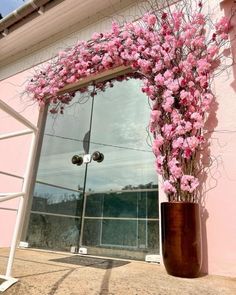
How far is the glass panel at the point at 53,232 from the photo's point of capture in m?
2.14

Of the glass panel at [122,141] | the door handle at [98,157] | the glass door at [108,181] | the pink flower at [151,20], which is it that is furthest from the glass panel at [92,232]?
the pink flower at [151,20]

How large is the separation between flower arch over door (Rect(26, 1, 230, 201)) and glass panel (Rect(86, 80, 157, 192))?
7.4 inches

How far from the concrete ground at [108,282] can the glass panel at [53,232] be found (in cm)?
59

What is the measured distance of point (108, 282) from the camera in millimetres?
1162

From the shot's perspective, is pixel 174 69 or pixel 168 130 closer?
pixel 168 130

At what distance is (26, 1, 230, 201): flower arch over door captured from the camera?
64.6 inches

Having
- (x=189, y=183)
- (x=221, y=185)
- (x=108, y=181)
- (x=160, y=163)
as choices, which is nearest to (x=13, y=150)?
(x=108, y=181)

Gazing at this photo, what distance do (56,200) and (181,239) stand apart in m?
1.37

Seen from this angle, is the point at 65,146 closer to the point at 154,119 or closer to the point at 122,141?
the point at 122,141

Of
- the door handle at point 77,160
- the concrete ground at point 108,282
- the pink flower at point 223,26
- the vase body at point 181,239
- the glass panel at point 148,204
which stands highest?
the pink flower at point 223,26

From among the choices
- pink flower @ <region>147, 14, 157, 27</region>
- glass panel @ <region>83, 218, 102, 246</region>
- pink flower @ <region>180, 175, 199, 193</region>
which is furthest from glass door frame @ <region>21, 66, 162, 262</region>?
pink flower @ <region>180, 175, 199, 193</region>

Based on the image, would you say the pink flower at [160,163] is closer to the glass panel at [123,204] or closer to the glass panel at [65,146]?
the glass panel at [123,204]

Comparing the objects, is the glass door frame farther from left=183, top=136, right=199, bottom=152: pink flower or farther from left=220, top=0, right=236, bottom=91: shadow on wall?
left=183, top=136, right=199, bottom=152: pink flower

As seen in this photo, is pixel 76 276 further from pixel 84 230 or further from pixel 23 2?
pixel 23 2
